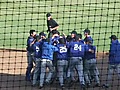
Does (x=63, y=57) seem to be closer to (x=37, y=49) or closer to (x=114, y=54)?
(x=37, y=49)

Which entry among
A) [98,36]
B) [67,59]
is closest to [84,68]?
[67,59]

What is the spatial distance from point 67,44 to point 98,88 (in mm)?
1338

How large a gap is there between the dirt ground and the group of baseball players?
7.5 inches

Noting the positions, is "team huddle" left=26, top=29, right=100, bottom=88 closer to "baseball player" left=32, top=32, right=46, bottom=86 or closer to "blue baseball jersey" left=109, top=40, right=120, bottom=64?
"baseball player" left=32, top=32, right=46, bottom=86

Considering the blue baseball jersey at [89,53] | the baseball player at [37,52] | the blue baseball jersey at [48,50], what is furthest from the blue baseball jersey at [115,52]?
the baseball player at [37,52]

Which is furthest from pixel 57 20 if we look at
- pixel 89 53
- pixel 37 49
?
pixel 89 53

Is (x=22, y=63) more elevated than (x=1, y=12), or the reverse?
(x=1, y=12)

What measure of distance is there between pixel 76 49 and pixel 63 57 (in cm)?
34

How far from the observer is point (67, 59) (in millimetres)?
9070

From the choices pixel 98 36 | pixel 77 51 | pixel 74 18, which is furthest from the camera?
pixel 74 18

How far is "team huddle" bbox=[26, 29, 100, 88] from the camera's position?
29.4 ft

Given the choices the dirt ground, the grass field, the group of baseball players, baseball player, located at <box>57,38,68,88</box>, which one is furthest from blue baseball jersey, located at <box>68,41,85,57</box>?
the grass field

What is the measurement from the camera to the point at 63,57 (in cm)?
895

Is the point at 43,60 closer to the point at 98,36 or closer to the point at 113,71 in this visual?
the point at 113,71
